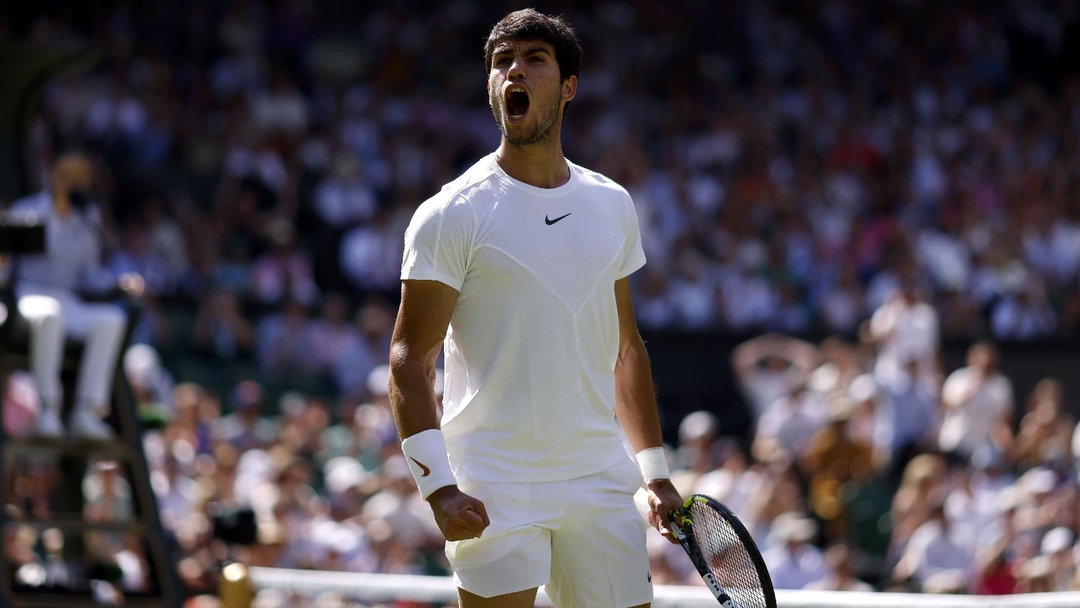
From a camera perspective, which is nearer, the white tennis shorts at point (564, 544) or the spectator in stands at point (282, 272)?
the white tennis shorts at point (564, 544)

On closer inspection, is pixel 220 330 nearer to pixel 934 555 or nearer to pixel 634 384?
pixel 934 555

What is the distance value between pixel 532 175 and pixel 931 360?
28.7ft

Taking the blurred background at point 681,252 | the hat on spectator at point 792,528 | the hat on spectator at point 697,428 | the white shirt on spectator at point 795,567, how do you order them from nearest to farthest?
1. the white shirt on spectator at point 795,567
2. the hat on spectator at point 792,528
3. the blurred background at point 681,252
4. the hat on spectator at point 697,428

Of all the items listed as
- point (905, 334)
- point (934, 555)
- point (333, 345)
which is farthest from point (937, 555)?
point (333, 345)

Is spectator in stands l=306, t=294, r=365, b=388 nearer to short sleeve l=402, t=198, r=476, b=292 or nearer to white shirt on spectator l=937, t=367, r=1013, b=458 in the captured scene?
white shirt on spectator l=937, t=367, r=1013, b=458

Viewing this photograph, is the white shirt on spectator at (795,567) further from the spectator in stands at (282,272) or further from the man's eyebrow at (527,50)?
the spectator in stands at (282,272)

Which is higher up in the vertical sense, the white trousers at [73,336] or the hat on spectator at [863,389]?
the white trousers at [73,336]

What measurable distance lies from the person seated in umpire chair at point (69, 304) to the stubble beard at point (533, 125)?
3.77 m

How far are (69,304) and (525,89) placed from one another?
4.47 m

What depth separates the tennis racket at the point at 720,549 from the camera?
3451mm

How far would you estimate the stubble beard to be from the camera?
3531 millimetres

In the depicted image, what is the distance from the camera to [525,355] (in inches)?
138

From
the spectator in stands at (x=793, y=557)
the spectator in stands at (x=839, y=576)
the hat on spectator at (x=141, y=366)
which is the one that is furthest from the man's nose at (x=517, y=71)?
the hat on spectator at (x=141, y=366)

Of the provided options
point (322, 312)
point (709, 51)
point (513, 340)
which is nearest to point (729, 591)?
point (513, 340)
